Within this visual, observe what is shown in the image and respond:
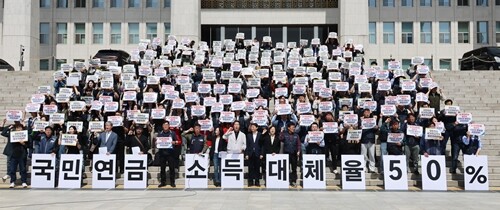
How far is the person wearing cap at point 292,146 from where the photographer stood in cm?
1527

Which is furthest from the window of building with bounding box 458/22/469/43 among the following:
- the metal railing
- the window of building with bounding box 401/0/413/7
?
the metal railing

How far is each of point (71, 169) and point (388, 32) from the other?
3709cm

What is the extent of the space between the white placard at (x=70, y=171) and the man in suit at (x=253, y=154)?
14.5ft

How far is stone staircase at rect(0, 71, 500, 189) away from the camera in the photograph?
15.8 m

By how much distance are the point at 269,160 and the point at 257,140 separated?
2.03ft

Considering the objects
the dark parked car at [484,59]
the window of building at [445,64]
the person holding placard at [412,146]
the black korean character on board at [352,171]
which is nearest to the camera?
the black korean character on board at [352,171]

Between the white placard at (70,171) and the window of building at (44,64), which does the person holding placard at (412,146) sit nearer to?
the white placard at (70,171)

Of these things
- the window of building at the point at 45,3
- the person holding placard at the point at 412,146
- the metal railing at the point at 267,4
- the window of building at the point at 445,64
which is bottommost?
the person holding placard at the point at 412,146

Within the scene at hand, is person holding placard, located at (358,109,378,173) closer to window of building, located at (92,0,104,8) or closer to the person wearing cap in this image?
the person wearing cap

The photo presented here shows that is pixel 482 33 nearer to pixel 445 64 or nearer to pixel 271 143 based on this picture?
pixel 445 64

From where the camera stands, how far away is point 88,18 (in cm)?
4841

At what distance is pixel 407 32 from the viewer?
47562mm

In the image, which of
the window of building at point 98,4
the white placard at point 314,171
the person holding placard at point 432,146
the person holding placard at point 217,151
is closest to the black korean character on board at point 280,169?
the white placard at point 314,171

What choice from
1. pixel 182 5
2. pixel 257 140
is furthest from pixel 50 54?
pixel 257 140
